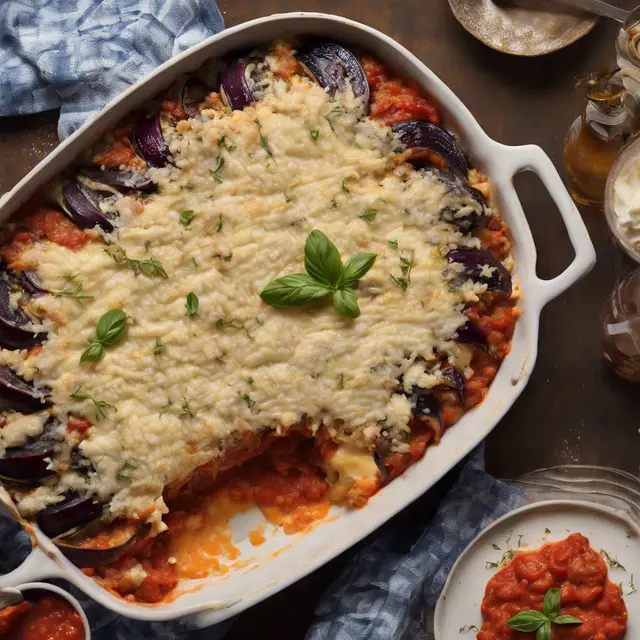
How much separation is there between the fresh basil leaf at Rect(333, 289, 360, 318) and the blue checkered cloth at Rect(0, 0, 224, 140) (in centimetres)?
146

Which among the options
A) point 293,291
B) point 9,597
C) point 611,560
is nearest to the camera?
point 9,597

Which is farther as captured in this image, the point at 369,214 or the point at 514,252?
the point at 514,252

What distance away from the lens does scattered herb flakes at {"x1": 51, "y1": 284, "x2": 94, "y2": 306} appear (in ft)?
11.7

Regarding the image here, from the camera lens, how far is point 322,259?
359 centimetres

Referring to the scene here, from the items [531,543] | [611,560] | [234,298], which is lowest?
[611,560]

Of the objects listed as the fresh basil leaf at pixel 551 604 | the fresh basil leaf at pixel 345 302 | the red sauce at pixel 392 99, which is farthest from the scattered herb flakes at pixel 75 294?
the fresh basil leaf at pixel 551 604

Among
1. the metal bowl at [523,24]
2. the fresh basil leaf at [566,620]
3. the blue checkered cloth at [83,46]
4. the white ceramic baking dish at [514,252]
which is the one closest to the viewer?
the white ceramic baking dish at [514,252]

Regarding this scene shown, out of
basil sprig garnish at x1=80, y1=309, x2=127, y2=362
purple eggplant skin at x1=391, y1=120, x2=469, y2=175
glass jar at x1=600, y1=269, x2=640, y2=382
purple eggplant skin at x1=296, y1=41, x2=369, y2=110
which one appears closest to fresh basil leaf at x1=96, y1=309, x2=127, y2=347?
basil sprig garnish at x1=80, y1=309, x2=127, y2=362

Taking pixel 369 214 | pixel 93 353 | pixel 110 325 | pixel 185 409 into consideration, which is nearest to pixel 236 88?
pixel 369 214

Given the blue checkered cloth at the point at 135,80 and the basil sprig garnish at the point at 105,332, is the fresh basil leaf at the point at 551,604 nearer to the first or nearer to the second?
the blue checkered cloth at the point at 135,80

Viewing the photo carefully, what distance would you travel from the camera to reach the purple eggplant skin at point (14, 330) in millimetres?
3543

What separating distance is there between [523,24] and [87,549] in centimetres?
313

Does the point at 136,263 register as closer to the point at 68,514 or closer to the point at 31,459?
the point at 31,459

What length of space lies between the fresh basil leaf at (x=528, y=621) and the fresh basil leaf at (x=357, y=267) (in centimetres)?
162
